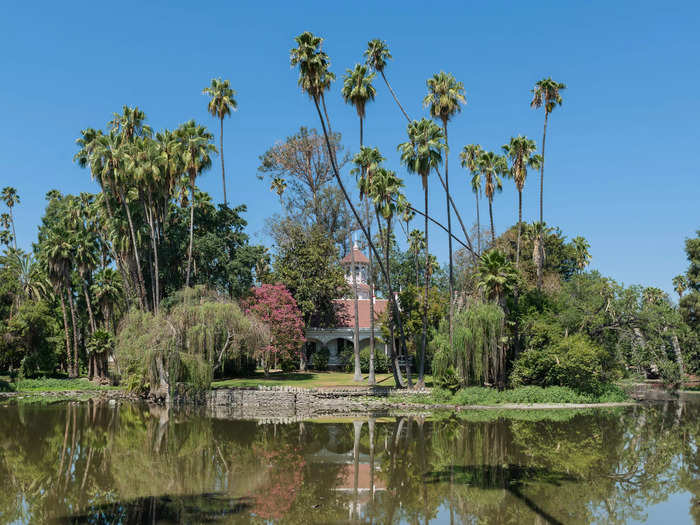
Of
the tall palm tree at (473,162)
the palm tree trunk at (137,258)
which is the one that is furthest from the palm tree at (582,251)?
the palm tree trunk at (137,258)

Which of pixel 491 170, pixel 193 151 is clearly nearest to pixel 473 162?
pixel 491 170

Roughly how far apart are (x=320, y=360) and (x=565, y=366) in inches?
1020

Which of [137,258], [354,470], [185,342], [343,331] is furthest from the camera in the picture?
[343,331]

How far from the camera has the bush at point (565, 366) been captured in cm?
3334

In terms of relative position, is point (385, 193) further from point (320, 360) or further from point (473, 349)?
point (320, 360)

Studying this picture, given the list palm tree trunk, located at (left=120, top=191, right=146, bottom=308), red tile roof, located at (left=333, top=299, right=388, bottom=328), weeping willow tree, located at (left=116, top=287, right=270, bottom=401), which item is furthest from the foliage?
weeping willow tree, located at (left=116, top=287, right=270, bottom=401)

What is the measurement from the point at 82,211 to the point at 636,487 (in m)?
50.4

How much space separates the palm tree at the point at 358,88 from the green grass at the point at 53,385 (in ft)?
90.6

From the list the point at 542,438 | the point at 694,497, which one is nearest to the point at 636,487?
the point at 694,497

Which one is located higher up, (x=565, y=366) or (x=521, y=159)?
(x=521, y=159)

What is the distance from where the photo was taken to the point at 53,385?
146 ft

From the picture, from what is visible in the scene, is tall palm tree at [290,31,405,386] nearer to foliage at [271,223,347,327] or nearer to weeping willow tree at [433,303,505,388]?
weeping willow tree at [433,303,505,388]

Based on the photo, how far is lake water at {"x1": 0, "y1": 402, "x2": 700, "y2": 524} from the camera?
525 inches

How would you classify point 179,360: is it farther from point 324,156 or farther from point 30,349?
point 324,156
